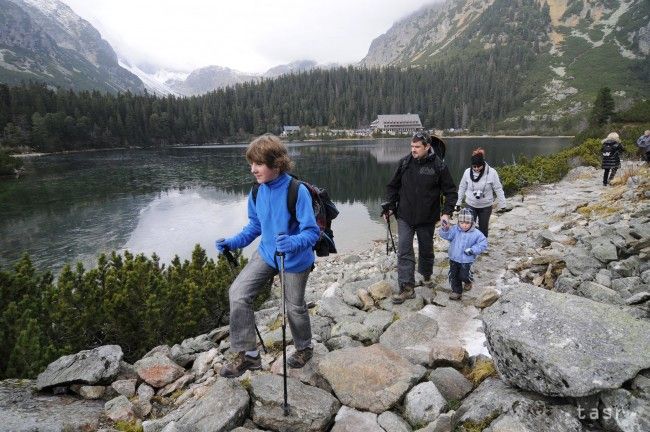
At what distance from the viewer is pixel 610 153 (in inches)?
655

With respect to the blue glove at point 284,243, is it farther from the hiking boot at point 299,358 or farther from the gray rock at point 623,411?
the gray rock at point 623,411

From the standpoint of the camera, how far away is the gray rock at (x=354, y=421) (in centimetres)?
363

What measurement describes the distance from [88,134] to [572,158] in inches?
4504

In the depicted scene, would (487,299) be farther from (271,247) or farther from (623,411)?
(271,247)

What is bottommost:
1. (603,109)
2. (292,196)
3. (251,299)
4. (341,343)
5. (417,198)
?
(341,343)

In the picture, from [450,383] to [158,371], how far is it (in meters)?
3.74

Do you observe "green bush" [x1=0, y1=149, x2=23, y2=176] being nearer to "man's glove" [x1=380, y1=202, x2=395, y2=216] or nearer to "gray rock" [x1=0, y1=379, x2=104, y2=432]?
"gray rock" [x1=0, y1=379, x2=104, y2=432]

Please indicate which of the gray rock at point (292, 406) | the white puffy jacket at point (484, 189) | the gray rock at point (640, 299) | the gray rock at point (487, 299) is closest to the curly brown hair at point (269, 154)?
the gray rock at point (292, 406)

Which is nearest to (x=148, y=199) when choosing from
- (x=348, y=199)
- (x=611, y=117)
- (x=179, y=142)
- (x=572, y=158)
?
(x=348, y=199)

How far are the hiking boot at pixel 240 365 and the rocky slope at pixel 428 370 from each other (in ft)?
0.50

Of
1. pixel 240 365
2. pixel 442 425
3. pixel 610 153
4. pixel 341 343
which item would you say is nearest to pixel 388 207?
pixel 341 343

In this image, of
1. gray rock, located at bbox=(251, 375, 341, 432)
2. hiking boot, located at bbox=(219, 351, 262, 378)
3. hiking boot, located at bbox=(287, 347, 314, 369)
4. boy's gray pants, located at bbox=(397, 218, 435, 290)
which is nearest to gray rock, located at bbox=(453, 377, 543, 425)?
gray rock, located at bbox=(251, 375, 341, 432)

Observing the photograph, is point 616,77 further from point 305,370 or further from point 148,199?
point 305,370

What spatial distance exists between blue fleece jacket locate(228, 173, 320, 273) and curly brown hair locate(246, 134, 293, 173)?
0.18m
